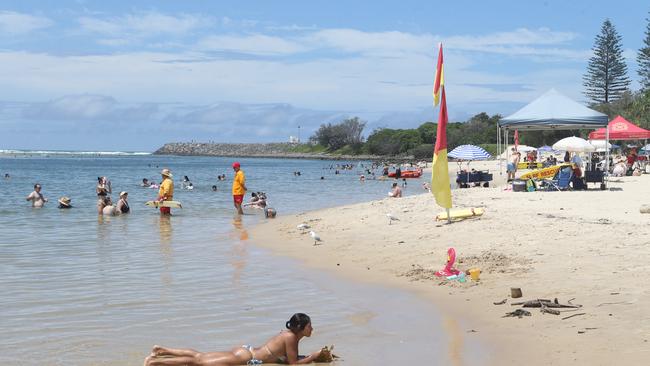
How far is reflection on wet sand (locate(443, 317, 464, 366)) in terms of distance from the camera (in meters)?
6.10

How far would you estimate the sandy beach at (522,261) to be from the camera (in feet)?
20.8

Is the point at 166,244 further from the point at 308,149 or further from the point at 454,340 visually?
the point at 308,149

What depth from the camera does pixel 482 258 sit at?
9.94 metres

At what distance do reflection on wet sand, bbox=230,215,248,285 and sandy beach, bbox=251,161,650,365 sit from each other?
1.48 feet

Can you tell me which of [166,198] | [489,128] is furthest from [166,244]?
[489,128]

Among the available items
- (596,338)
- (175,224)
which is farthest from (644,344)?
(175,224)

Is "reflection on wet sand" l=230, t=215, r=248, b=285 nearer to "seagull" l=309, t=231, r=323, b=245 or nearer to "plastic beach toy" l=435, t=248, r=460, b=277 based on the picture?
"seagull" l=309, t=231, r=323, b=245

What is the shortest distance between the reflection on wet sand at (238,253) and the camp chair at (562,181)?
8.51 m

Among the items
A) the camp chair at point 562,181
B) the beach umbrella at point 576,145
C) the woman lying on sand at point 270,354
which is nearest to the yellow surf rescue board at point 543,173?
the camp chair at point 562,181

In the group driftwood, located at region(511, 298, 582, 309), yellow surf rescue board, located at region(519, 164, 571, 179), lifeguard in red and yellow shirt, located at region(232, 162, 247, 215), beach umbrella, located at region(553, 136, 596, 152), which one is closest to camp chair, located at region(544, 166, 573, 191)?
yellow surf rescue board, located at region(519, 164, 571, 179)

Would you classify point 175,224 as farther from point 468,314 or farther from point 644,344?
point 644,344

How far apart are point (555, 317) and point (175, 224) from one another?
12593 mm

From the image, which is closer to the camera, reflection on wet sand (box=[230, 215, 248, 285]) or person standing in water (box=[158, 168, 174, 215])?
reflection on wet sand (box=[230, 215, 248, 285])

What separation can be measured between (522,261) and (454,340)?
10.4ft
